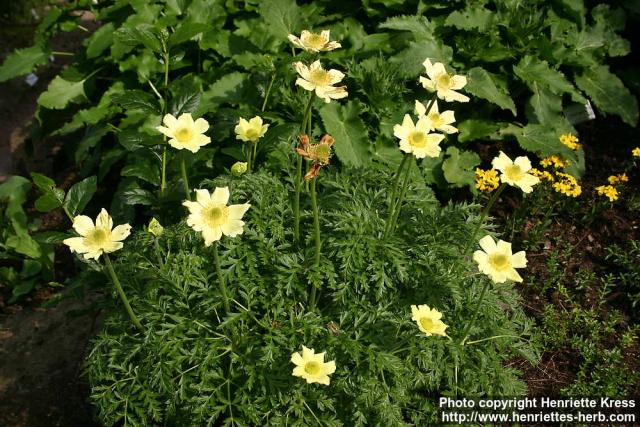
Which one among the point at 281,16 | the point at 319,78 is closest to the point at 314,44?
the point at 319,78

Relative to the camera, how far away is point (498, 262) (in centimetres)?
191

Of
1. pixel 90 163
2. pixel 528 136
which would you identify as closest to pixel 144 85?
pixel 90 163

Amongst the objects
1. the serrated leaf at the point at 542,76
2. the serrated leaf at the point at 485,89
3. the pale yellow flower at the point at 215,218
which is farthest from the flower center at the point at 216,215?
the serrated leaf at the point at 542,76

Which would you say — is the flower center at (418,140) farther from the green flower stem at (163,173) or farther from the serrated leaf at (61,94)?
the serrated leaf at (61,94)

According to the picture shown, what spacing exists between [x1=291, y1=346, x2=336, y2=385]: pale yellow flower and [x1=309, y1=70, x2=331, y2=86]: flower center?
85 cm

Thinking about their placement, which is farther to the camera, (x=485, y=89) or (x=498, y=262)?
(x=485, y=89)

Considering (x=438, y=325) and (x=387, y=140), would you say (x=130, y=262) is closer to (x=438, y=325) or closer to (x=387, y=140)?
(x=438, y=325)

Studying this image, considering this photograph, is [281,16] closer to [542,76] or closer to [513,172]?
[542,76]

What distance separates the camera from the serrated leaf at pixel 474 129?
3.38m

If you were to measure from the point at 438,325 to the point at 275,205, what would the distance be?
82 cm

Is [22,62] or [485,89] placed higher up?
[22,62]

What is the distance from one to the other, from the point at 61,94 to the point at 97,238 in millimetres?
2150

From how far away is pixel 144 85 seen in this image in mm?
3549

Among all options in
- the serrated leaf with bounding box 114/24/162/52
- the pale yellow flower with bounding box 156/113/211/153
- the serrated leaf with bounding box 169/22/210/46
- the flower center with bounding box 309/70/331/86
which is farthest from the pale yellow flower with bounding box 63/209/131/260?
the serrated leaf with bounding box 169/22/210/46
